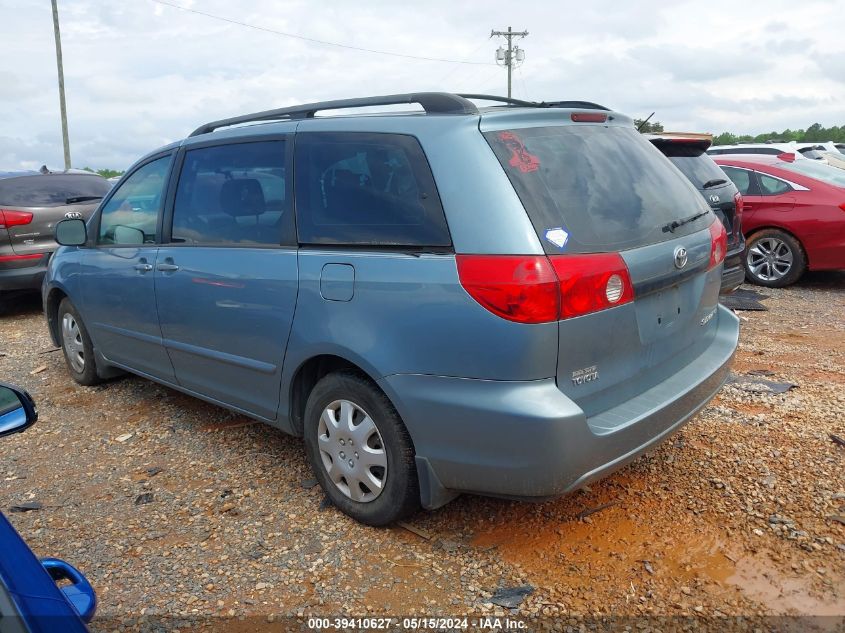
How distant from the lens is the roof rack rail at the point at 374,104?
116 inches

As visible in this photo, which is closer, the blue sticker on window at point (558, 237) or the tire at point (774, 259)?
the blue sticker on window at point (558, 237)

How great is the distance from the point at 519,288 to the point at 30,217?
24.1ft

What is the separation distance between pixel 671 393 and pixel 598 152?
1.06m

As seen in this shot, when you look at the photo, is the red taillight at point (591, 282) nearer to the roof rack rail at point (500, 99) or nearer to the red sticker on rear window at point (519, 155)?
the red sticker on rear window at point (519, 155)

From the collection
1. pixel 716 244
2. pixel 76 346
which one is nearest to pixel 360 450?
pixel 716 244

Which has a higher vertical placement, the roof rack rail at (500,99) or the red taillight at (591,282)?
the roof rack rail at (500,99)

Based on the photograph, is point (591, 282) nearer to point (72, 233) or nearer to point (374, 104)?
point (374, 104)

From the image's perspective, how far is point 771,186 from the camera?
27.7 ft

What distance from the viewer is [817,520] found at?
9.90 feet

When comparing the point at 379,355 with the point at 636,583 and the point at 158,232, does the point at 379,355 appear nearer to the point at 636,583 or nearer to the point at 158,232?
the point at 636,583

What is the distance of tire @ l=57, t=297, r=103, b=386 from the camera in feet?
17.3

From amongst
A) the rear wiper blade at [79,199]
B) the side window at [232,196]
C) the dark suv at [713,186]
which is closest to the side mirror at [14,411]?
the side window at [232,196]

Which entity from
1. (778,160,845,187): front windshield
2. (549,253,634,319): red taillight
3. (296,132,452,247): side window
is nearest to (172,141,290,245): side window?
(296,132,452,247): side window

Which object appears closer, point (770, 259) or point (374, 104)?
point (374, 104)
